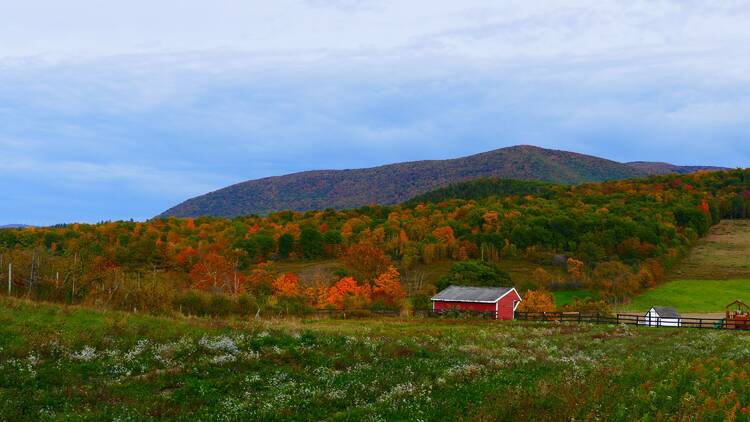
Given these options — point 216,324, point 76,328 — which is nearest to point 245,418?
point 76,328

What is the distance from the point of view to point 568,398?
682 inches

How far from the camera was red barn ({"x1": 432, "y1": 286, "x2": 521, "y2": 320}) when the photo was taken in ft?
254

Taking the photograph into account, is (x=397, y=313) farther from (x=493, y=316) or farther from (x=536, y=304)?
(x=536, y=304)

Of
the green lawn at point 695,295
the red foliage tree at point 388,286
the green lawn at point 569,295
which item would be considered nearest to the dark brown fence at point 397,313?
the red foliage tree at point 388,286

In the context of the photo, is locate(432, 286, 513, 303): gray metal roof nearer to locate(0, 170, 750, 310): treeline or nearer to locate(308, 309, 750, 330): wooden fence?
locate(308, 309, 750, 330): wooden fence

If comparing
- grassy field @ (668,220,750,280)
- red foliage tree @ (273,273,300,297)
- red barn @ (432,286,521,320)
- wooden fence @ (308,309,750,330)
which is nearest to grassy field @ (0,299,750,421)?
wooden fence @ (308,309,750,330)

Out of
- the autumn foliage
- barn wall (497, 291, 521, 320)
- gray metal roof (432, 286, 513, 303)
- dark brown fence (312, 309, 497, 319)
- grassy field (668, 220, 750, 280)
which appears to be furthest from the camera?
grassy field (668, 220, 750, 280)

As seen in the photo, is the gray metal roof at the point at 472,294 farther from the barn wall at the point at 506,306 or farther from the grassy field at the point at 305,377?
the grassy field at the point at 305,377

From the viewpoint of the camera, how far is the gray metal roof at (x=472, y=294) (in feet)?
258

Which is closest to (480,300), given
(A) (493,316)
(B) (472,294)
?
(B) (472,294)

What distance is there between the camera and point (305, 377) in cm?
2245

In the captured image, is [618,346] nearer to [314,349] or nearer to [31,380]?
[314,349]

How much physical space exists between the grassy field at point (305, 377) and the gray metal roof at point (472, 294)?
43.7 m

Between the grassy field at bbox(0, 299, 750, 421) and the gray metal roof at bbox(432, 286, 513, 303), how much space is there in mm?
43734
